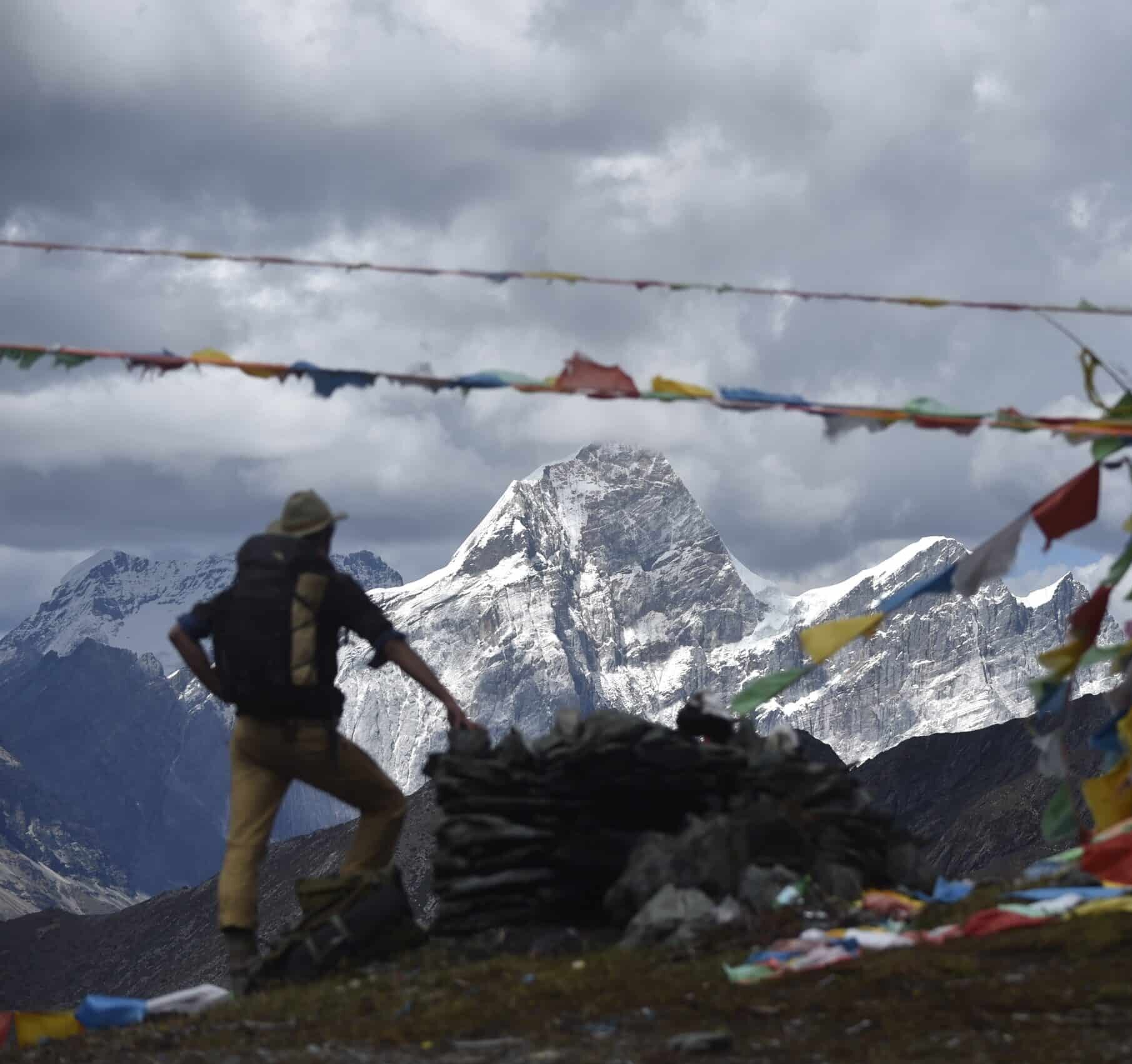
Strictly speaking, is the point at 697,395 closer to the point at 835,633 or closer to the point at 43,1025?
the point at 835,633

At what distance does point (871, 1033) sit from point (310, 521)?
16.8 ft

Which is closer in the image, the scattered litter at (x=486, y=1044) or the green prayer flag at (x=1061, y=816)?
the scattered litter at (x=486, y=1044)

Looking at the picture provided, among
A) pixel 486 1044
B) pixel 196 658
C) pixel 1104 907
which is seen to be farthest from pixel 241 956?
pixel 1104 907

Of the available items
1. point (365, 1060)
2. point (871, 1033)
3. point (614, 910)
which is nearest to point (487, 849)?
point (614, 910)

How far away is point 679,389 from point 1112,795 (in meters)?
3.97

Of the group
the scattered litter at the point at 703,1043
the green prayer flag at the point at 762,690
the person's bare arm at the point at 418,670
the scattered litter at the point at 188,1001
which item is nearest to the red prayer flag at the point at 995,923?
the green prayer flag at the point at 762,690

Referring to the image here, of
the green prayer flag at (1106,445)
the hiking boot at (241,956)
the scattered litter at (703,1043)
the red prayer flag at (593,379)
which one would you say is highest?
the red prayer flag at (593,379)

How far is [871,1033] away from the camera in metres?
7.01

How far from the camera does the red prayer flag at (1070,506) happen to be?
10.5m

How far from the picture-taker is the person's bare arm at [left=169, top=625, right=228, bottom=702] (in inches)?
408

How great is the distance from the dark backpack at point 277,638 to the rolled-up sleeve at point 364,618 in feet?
0.40

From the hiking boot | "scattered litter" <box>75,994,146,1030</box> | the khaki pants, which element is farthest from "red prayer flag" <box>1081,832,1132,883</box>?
"scattered litter" <box>75,994,146,1030</box>

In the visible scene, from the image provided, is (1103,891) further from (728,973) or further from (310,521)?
(310,521)

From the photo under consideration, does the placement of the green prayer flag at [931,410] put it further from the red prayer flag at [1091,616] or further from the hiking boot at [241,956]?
the hiking boot at [241,956]
